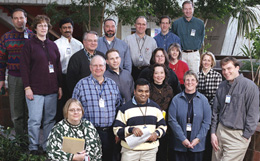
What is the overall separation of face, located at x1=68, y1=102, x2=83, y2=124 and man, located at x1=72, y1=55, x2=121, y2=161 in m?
0.25

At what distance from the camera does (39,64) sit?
3.93 m

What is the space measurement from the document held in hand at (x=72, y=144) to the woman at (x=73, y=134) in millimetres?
38

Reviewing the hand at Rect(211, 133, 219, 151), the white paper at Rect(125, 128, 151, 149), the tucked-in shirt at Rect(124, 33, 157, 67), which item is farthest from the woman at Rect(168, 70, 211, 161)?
the tucked-in shirt at Rect(124, 33, 157, 67)

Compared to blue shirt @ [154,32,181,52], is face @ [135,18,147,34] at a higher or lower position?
higher

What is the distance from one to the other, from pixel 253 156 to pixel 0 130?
358 centimetres

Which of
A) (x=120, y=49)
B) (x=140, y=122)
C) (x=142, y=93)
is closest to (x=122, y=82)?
(x=142, y=93)

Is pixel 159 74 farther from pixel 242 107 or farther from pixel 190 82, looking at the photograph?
pixel 242 107

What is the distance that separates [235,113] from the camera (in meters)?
3.55

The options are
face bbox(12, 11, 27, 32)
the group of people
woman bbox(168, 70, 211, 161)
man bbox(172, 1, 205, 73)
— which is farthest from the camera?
man bbox(172, 1, 205, 73)

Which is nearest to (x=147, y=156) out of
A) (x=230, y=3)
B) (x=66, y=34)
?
(x=66, y=34)

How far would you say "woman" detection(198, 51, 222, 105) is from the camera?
177 inches

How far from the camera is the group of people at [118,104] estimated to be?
3422mm

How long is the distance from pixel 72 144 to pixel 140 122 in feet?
2.53

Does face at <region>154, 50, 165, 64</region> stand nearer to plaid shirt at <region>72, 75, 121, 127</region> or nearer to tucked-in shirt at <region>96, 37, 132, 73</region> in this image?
tucked-in shirt at <region>96, 37, 132, 73</region>
